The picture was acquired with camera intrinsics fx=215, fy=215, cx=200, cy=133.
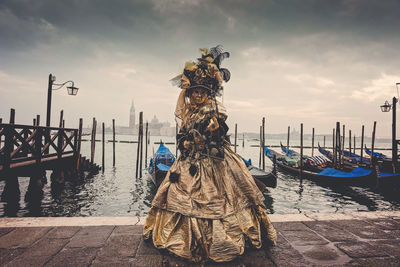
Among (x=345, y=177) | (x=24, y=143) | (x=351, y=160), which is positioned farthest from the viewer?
(x=351, y=160)

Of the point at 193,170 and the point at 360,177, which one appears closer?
the point at 193,170

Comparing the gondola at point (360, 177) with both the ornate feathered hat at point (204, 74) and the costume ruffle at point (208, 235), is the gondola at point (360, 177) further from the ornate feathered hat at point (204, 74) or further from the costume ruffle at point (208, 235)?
the ornate feathered hat at point (204, 74)

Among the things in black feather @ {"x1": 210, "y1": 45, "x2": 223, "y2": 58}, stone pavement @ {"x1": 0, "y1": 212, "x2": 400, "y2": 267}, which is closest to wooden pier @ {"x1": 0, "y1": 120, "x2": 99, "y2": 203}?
stone pavement @ {"x1": 0, "y1": 212, "x2": 400, "y2": 267}

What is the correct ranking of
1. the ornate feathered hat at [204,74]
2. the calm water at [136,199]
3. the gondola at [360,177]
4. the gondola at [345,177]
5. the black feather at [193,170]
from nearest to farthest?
the black feather at [193,170] → the ornate feathered hat at [204,74] → the calm water at [136,199] → the gondola at [360,177] → the gondola at [345,177]

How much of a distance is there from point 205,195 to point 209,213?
150 millimetres

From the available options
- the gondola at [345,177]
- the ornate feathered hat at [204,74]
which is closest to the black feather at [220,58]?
the ornate feathered hat at [204,74]

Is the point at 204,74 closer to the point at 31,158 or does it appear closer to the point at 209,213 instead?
the point at 209,213

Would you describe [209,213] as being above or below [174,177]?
below

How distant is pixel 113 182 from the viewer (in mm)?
11305

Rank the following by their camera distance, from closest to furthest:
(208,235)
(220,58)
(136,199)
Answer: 1. (208,235)
2. (220,58)
3. (136,199)

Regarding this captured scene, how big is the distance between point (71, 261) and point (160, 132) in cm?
13218

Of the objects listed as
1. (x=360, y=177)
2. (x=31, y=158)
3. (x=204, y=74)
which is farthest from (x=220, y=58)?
(x=360, y=177)

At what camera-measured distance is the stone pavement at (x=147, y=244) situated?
1769mm

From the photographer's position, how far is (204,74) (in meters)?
2.14
